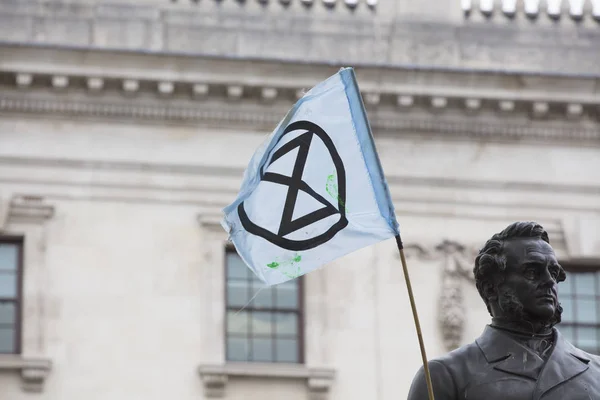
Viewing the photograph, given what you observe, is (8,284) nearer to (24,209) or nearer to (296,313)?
(24,209)

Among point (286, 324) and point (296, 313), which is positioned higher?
point (296, 313)

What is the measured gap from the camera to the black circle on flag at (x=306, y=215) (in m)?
8.66

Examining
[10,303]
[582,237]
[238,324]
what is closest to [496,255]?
[10,303]

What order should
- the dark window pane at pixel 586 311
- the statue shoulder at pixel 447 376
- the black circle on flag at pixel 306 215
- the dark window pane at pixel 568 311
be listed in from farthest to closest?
the dark window pane at pixel 586 311, the dark window pane at pixel 568 311, the black circle on flag at pixel 306 215, the statue shoulder at pixel 447 376

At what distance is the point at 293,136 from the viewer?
8883mm

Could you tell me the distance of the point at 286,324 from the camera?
1088 inches

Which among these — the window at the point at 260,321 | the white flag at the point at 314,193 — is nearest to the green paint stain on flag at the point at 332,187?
the white flag at the point at 314,193

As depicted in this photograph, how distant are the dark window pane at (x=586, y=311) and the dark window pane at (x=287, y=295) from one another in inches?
131

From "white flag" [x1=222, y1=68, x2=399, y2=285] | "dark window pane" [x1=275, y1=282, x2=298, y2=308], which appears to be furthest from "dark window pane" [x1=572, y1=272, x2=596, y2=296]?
"white flag" [x1=222, y1=68, x2=399, y2=285]

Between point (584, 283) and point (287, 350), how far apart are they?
3623 mm

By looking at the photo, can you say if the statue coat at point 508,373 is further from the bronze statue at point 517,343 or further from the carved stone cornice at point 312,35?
the carved stone cornice at point 312,35

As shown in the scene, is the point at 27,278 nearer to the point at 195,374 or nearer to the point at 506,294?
the point at 195,374

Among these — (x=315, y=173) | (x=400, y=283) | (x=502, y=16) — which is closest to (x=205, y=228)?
(x=400, y=283)

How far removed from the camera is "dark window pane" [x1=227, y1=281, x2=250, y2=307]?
27.5 m
